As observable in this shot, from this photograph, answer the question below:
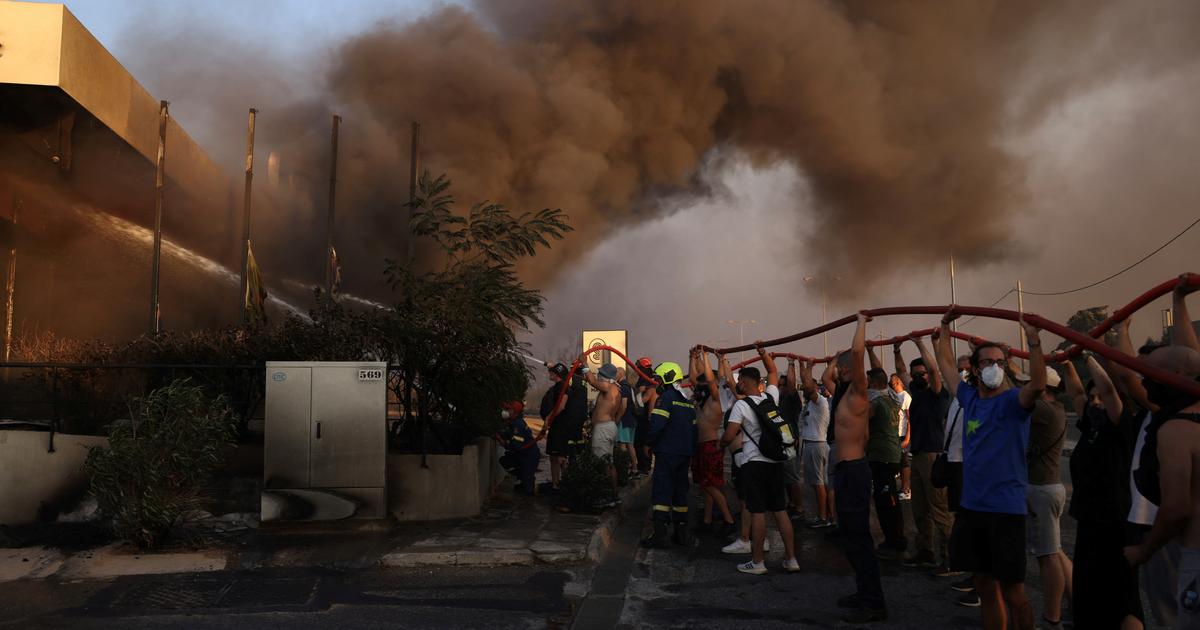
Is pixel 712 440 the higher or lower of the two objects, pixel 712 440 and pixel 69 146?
the lower

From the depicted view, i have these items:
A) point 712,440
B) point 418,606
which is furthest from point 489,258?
point 418,606

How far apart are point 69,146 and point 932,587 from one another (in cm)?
2073

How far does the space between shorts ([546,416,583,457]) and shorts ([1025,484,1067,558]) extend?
5374 mm

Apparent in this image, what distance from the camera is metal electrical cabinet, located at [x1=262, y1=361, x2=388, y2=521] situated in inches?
281

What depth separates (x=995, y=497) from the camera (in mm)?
3971

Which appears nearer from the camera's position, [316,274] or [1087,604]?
[1087,604]

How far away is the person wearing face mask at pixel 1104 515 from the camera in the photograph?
3.62m

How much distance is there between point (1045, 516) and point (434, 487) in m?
4.89

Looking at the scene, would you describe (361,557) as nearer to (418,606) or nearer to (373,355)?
(418,606)

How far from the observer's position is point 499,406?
9.17 meters

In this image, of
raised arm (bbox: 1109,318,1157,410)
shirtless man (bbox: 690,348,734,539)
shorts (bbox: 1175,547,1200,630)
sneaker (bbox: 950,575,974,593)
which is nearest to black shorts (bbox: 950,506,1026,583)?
raised arm (bbox: 1109,318,1157,410)

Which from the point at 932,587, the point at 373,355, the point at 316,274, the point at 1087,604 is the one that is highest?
the point at 316,274

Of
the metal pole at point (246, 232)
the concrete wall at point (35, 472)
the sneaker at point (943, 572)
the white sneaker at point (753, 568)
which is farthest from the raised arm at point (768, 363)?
the metal pole at point (246, 232)

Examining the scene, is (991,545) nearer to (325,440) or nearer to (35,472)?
(325,440)
